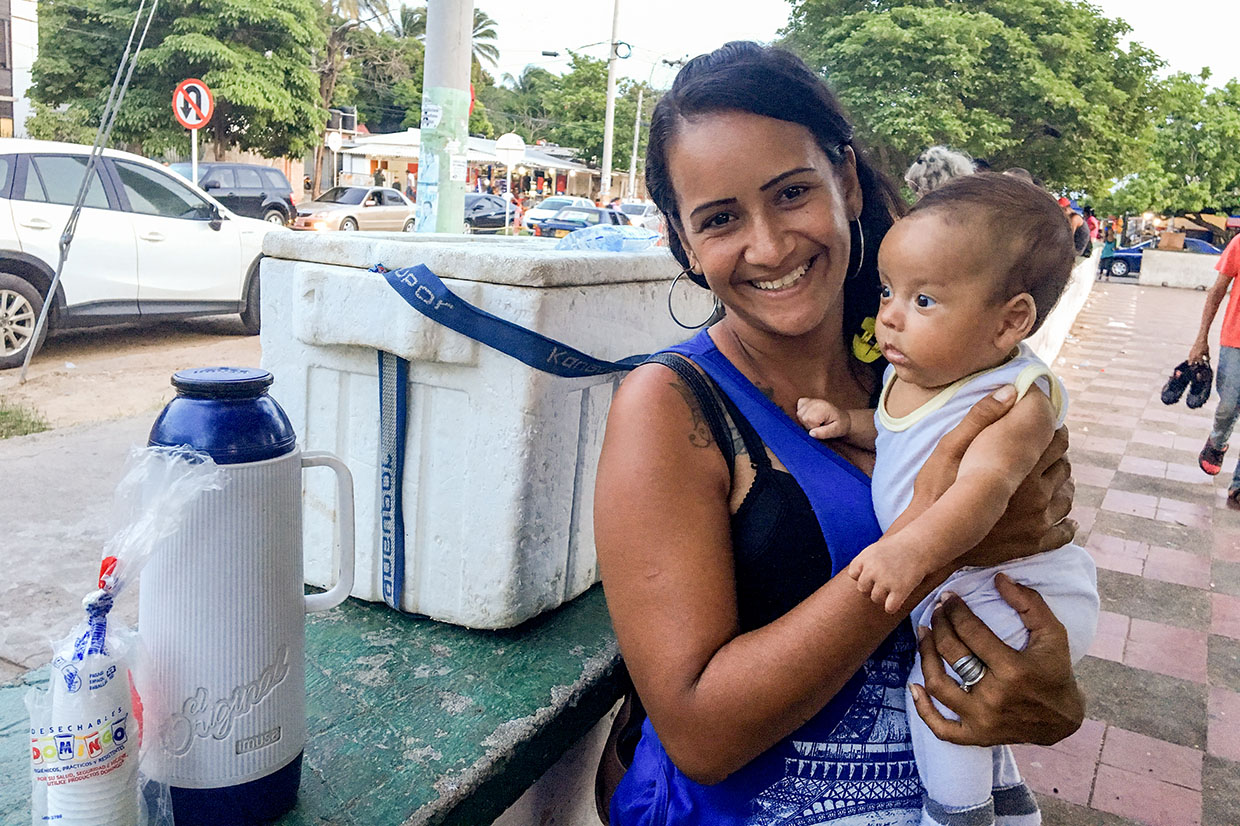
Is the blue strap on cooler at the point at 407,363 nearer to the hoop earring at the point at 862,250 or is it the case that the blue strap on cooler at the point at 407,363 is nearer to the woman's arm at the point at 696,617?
the woman's arm at the point at 696,617

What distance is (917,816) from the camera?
1402 millimetres

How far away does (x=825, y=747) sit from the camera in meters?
1.34

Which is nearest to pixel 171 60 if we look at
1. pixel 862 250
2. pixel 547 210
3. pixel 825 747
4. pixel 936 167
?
pixel 547 210

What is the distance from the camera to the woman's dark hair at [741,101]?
4.55 feet

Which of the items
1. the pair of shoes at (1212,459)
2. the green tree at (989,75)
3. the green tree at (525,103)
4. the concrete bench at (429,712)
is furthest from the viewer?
the green tree at (525,103)

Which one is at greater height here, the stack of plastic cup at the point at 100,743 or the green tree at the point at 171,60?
the green tree at the point at 171,60

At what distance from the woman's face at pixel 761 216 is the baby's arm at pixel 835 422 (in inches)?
5.0

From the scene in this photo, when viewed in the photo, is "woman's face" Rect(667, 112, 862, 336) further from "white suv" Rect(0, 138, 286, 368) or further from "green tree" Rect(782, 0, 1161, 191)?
"green tree" Rect(782, 0, 1161, 191)

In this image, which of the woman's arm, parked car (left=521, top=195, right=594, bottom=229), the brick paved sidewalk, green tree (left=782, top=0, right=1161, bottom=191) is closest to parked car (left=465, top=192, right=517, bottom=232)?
parked car (left=521, top=195, right=594, bottom=229)

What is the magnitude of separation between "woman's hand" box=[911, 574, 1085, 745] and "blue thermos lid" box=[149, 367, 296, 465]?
944 millimetres

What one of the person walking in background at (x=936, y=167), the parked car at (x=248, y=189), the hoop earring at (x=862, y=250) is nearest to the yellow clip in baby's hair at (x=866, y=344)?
the hoop earring at (x=862, y=250)

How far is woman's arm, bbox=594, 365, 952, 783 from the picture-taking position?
118cm

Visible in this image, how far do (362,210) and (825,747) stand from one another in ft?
61.3

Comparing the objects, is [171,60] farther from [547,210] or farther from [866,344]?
[866,344]
